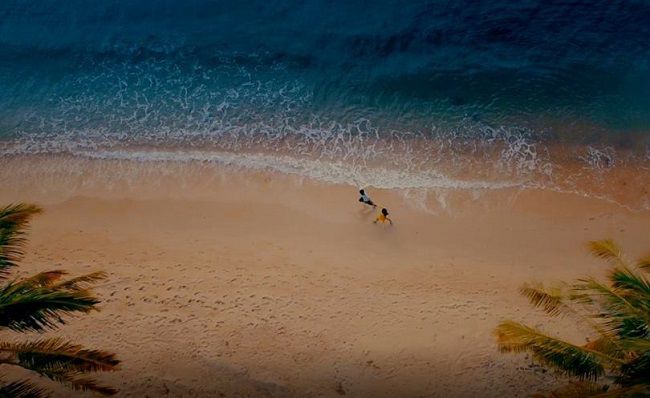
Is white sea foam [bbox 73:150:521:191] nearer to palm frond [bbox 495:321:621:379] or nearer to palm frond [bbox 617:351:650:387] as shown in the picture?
palm frond [bbox 495:321:621:379]

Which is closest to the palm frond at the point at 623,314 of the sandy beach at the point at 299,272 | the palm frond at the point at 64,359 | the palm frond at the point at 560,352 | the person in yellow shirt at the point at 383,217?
the palm frond at the point at 560,352

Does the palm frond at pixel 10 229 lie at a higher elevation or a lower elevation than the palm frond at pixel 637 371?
higher

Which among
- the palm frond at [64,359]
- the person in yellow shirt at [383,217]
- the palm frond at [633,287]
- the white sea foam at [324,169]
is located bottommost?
the palm frond at [64,359]

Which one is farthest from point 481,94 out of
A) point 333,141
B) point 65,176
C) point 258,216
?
point 65,176

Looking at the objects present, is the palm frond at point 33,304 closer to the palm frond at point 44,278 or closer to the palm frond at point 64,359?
the palm frond at point 64,359

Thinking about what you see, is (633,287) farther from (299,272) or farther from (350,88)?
(350,88)

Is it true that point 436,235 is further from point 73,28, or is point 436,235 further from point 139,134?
point 73,28
